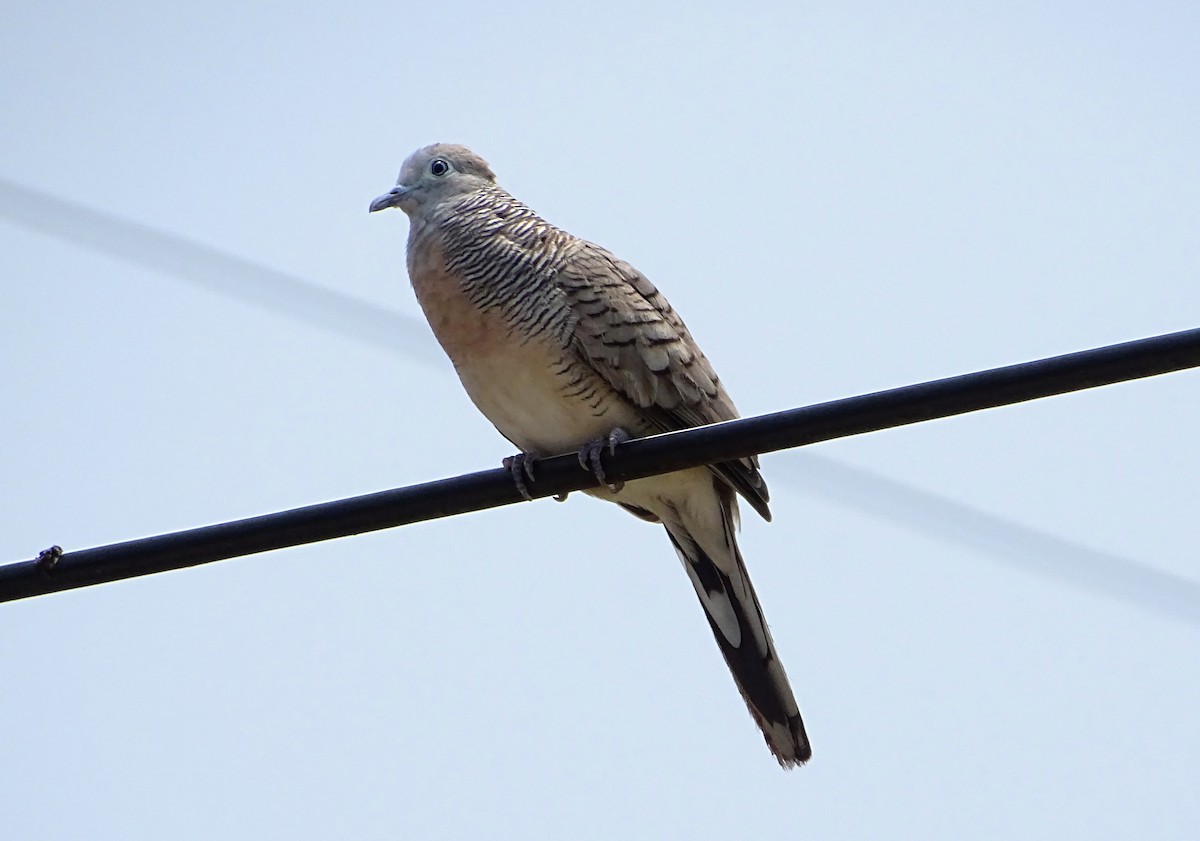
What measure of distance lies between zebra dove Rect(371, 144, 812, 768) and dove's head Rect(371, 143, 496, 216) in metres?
0.22

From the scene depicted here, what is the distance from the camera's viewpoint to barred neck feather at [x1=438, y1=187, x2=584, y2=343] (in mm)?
5875

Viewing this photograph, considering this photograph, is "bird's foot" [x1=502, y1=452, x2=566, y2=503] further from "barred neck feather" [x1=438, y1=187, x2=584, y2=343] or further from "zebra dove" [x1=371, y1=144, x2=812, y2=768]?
"barred neck feather" [x1=438, y1=187, x2=584, y2=343]

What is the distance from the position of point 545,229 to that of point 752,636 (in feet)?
6.21

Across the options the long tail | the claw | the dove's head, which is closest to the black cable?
the claw

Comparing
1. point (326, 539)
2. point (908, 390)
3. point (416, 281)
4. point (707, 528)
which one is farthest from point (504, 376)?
point (908, 390)

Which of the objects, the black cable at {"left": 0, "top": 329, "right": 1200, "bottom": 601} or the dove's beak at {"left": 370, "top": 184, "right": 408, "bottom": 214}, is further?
the dove's beak at {"left": 370, "top": 184, "right": 408, "bottom": 214}

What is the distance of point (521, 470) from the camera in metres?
4.78

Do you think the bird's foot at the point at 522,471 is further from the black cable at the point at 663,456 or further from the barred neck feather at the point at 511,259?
the barred neck feather at the point at 511,259

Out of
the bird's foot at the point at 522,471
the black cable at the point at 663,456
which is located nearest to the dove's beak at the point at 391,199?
the bird's foot at the point at 522,471

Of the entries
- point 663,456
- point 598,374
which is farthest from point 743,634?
point 663,456

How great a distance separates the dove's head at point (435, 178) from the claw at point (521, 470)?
1.40m

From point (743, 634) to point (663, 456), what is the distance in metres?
1.93

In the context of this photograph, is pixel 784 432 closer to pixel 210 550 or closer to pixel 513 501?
pixel 513 501

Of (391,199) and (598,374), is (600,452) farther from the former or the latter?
(391,199)
